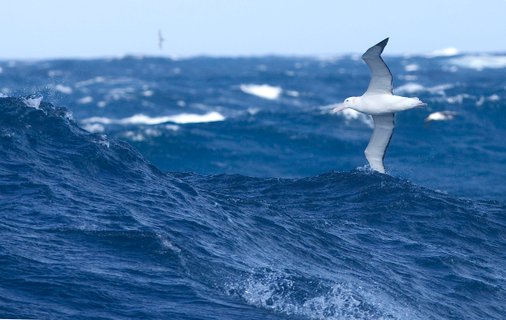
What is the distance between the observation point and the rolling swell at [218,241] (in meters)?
15.7

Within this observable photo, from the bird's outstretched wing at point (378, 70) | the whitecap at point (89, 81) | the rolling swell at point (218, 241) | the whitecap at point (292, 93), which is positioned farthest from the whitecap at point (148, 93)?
the bird's outstretched wing at point (378, 70)

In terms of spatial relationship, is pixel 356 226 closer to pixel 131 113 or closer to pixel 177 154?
pixel 177 154

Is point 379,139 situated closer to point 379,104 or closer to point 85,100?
point 379,104

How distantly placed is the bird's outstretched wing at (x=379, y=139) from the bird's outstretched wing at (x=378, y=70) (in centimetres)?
96

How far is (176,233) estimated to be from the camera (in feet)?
Answer: 62.2

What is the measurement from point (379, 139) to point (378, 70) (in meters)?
2.51

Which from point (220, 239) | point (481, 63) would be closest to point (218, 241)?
point (220, 239)

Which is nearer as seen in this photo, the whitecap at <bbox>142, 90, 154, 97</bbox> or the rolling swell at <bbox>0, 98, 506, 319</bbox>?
the rolling swell at <bbox>0, 98, 506, 319</bbox>

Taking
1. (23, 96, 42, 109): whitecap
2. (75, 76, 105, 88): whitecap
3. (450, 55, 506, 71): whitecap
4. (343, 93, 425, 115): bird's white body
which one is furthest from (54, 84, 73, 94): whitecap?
(450, 55, 506, 71): whitecap

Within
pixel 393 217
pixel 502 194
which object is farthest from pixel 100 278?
pixel 502 194

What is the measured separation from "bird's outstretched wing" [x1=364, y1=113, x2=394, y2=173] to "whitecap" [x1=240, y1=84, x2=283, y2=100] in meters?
54.2

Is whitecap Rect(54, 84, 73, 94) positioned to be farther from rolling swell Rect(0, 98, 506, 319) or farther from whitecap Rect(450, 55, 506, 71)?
whitecap Rect(450, 55, 506, 71)

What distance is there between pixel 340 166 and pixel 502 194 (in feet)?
29.1

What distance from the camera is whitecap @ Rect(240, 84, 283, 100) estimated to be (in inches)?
3177
